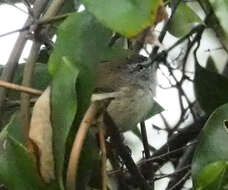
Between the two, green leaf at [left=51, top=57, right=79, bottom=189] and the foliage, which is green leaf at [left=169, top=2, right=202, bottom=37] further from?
green leaf at [left=51, top=57, right=79, bottom=189]

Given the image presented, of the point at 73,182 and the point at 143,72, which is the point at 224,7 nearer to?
the point at 73,182

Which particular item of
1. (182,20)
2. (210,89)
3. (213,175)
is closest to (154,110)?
(210,89)

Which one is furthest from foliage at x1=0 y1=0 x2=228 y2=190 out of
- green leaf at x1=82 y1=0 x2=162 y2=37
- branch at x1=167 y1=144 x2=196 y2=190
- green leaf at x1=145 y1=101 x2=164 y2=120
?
branch at x1=167 y1=144 x2=196 y2=190

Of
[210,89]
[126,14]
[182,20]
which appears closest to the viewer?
[126,14]

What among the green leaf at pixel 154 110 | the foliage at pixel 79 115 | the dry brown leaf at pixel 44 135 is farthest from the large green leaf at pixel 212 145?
the green leaf at pixel 154 110

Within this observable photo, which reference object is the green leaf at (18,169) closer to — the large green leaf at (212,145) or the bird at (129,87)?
the large green leaf at (212,145)

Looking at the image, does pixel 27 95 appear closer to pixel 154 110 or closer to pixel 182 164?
pixel 154 110
